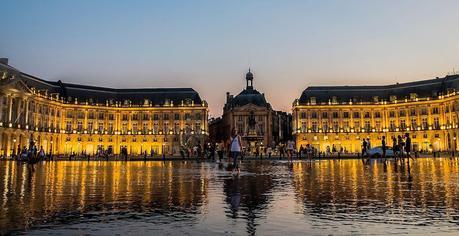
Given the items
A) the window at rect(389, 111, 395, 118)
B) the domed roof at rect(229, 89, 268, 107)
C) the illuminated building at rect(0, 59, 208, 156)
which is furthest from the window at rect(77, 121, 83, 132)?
the window at rect(389, 111, 395, 118)

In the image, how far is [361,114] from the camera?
117m

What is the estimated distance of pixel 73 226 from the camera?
20.2 ft

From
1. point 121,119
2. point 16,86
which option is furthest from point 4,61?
point 121,119

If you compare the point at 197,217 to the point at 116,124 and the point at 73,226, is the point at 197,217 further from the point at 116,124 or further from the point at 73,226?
the point at 116,124

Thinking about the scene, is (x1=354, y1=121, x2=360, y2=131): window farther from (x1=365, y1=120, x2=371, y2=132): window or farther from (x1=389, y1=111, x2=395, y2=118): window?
(x1=389, y1=111, x2=395, y2=118): window

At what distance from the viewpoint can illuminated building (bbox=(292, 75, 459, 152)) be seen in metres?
110

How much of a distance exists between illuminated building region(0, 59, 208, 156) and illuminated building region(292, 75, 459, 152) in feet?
98.3

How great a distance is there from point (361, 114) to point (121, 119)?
6839 cm

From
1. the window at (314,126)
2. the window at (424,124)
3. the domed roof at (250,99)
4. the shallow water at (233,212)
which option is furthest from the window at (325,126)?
the shallow water at (233,212)

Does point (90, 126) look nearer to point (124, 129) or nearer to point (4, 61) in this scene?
point (124, 129)

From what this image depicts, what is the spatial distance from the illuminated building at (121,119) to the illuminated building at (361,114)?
29952mm

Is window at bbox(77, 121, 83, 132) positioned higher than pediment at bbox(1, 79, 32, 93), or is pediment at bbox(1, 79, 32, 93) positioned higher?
pediment at bbox(1, 79, 32, 93)

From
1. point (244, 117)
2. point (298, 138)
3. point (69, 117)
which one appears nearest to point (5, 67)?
point (69, 117)

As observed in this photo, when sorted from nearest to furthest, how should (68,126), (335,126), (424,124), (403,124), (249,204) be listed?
1. (249,204)
2. (424,124)
3. (68,126)
4. (403,124)
5. (335,126)
